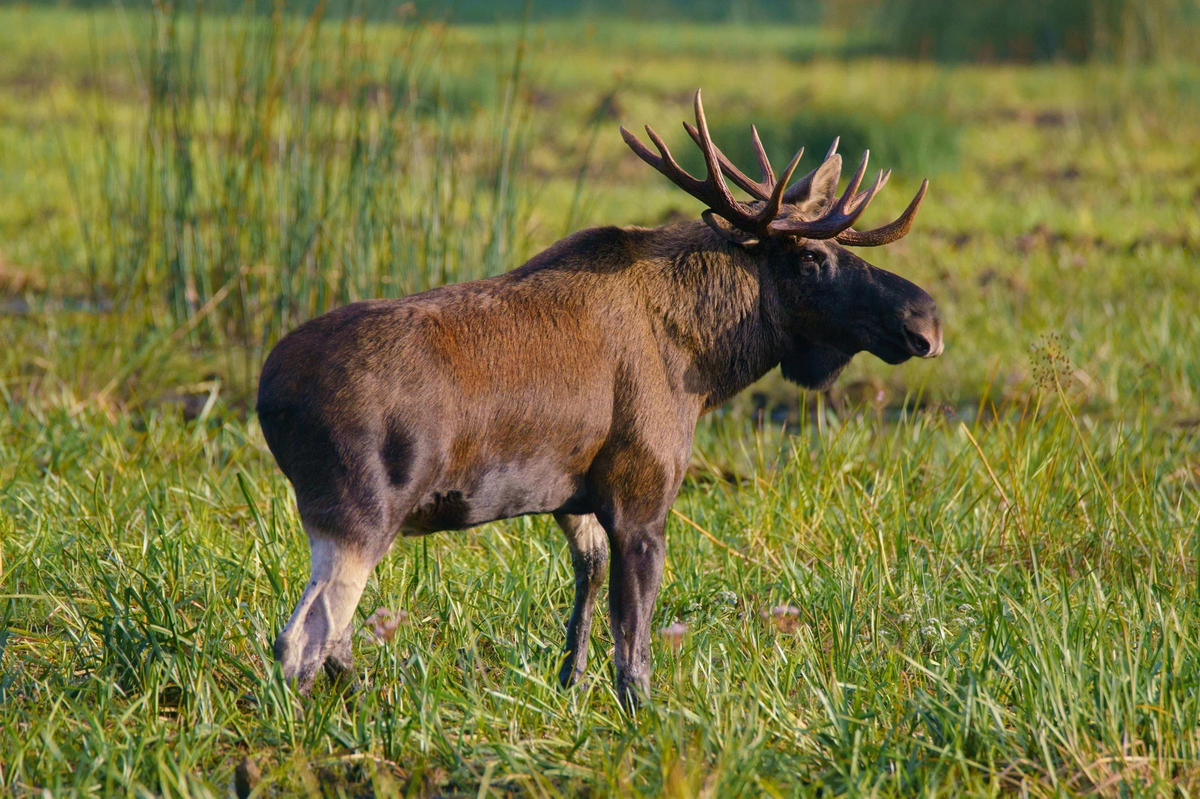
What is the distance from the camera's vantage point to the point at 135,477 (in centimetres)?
404

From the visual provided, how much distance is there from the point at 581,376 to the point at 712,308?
1.32ft

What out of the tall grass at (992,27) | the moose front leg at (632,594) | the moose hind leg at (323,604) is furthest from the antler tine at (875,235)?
the tall grass at (992,27)

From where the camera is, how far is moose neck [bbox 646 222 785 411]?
2.91 m

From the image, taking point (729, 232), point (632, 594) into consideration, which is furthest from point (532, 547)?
point (729, 232)

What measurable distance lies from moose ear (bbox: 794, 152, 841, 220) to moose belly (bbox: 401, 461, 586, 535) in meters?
0.91

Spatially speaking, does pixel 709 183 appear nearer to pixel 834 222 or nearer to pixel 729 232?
pixel 729 232

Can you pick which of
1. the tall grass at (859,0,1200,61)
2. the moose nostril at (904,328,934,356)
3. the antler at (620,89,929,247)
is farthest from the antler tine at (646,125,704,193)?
the tall grass at (859,0,1200,61)

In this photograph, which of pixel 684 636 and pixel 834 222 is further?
pixel 684 636

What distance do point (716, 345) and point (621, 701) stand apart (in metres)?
0.83

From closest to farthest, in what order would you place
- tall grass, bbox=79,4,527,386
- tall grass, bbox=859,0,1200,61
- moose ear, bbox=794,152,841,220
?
1. moose ear, bbox=794,152,841,220
2. tall grass, bbox=79,4,527,386
3. tall grass, bbox=859,0,1200,61

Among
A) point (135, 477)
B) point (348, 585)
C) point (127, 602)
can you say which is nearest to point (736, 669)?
point (348, 585)

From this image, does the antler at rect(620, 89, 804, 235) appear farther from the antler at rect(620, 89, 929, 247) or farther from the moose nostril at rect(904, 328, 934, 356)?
the moose nostril at rect(904, 328, 934, 356)

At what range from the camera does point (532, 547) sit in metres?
3.74

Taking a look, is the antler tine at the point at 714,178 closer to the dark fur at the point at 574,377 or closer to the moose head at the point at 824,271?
the moose head at the point at 824,271
